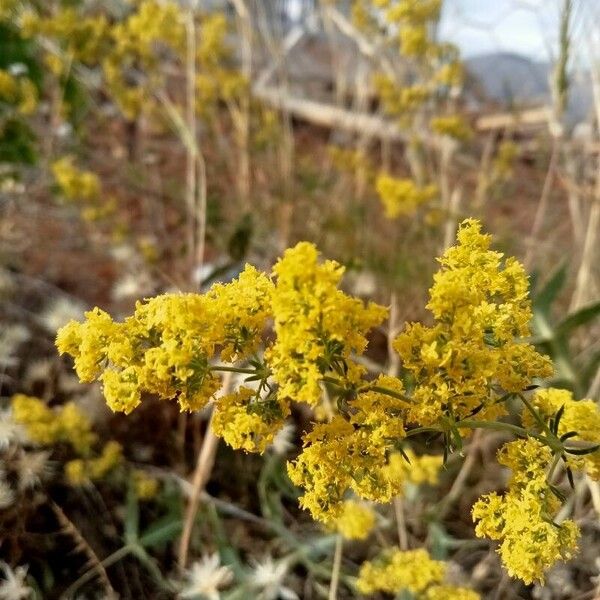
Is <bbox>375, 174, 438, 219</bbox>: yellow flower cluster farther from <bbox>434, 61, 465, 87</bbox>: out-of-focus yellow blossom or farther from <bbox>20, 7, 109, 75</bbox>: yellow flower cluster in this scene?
<bbox>20, 7, 109, 75</bbox>: yellow flower cluster

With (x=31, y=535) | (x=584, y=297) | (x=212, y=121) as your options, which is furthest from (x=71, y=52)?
(x=584, y=297)

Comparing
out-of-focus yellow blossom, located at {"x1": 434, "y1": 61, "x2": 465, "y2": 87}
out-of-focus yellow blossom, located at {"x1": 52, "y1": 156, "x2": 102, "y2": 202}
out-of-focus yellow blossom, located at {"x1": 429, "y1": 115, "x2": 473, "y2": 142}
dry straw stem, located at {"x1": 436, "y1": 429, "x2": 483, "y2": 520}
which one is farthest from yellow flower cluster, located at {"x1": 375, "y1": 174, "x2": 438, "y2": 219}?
out-of-focus yellow blossom, located at {"x1": 52, "y1": 156, "x2": 102, "y2": 202}

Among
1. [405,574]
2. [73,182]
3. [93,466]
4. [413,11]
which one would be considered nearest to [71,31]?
[73,182]

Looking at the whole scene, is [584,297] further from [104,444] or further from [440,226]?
[104,444]

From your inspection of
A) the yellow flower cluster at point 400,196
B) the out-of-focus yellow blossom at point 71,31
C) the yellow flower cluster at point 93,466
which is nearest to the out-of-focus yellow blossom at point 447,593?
the yellow flower cluster at point 93,466

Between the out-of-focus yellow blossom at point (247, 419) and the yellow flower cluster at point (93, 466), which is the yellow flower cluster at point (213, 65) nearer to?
the yellow flower cluster at point (93, 466)

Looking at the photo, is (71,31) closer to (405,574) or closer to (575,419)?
(405,574)
